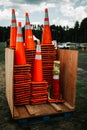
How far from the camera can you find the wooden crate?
5359mm

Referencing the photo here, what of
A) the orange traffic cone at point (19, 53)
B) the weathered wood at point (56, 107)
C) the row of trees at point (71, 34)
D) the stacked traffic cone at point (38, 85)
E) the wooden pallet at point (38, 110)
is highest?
the row of trees at point (71, 34)

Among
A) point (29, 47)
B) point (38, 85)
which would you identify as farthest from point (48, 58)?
point (38, 85)

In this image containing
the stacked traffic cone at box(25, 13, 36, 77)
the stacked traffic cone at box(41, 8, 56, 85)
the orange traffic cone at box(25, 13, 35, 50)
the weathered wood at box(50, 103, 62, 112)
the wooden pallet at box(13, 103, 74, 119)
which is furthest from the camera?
the orange traffic cone at box(25, 13, 35, 50)

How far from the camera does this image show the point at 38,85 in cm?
590

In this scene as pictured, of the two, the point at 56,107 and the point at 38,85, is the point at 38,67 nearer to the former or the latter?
the point at 38,85

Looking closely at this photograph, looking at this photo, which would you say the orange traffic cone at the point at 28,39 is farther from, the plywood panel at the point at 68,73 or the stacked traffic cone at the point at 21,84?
the stacked traffic cone at the point at 21,84

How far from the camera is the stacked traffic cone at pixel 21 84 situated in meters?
5.65

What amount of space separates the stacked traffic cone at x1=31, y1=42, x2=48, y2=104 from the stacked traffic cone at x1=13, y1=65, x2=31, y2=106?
0.16m

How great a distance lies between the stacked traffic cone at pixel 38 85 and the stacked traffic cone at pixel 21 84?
0.53ft

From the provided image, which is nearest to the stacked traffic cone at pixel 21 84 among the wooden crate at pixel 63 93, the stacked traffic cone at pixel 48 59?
the wooden crate at pixel 63 93

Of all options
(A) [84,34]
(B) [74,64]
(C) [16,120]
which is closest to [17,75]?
(C) [16,120]

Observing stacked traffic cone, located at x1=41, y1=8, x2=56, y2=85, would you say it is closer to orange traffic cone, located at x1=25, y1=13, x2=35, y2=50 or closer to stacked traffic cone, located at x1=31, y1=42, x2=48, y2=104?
stacked traffic cone, located at x1=31, y1=42, x2=48, y2=104

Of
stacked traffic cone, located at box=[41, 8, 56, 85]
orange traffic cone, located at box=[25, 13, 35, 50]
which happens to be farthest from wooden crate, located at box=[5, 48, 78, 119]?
orange traffic cone, located at box=[25, 13, 35, 50]

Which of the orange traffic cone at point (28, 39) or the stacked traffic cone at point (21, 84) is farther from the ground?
the orange traffic cone at point (28, 39)
